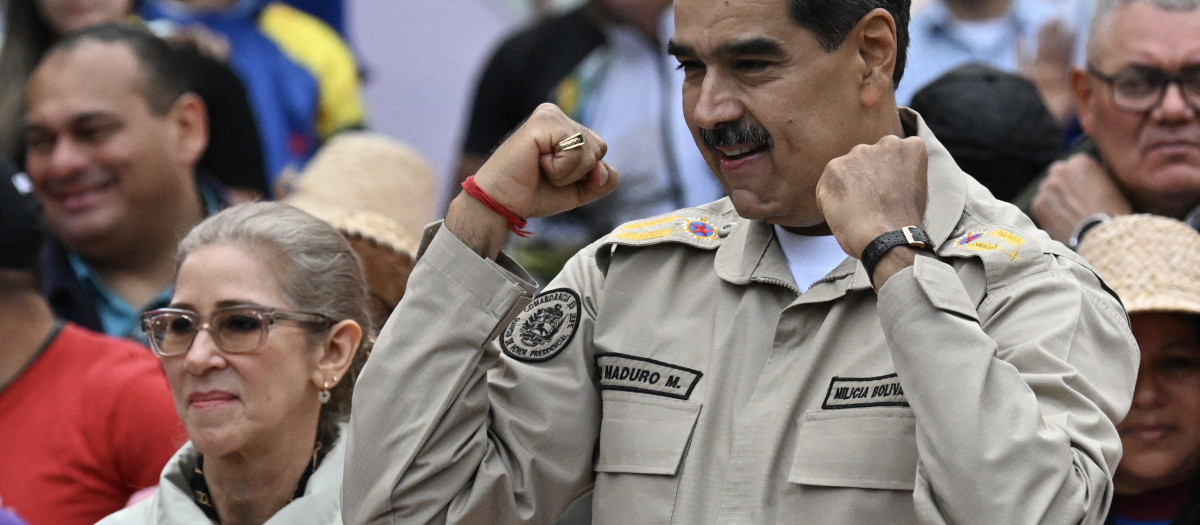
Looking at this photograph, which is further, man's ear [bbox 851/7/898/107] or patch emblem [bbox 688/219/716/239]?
patch emblem [bbox 688/219/716/239]

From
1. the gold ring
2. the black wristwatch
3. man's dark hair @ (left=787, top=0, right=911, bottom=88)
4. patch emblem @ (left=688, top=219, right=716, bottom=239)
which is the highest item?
man's dark hair @ (left=787, top=0, right=911, bottom=88)

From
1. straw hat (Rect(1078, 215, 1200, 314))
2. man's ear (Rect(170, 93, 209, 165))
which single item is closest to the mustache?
straw hat (Rect(1078, 215, 1200, 314))

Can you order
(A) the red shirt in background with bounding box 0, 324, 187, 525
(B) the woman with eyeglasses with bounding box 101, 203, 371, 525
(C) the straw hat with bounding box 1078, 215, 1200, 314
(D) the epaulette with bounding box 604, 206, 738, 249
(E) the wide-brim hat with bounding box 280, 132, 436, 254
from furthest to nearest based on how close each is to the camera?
(E) the wide-brim hat with bounding box 280, 132, 436, 254 → (A) the red shirt in background with bounding box 0, 324, 187, 525 → (C) the straw hat with bounding box 1078, 215, 1200, 314 → (B) the woman with eyeglasses with bounding box 101, 203, 371, 525 → (D) the epaulette with bounding box 604, 206, 738, 249

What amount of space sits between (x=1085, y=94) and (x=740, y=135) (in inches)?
81.1

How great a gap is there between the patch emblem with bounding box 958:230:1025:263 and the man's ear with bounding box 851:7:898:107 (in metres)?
0.34

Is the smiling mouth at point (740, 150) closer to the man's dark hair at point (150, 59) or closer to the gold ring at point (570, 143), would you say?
the gold ring at point (570, 143)

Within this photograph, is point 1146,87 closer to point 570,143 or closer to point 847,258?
point 847,258

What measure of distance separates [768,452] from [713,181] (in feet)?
10.7

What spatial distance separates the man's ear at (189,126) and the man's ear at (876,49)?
2.95 metres

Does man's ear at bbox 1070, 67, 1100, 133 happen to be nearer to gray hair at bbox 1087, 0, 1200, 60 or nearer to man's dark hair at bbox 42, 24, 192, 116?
gray hair at bbox 1087, 0, 1200, 60

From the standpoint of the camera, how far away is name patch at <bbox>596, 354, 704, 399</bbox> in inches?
115

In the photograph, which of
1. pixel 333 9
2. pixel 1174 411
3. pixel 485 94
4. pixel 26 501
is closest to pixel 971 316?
pixel 1174 411

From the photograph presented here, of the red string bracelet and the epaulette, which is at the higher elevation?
the red string bracelet

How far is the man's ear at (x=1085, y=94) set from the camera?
4625 millimetres
